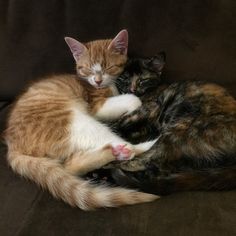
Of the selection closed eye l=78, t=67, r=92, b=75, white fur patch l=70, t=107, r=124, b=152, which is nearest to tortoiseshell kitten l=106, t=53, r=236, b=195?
white fur patch l=70, t=107, r=124, b=152

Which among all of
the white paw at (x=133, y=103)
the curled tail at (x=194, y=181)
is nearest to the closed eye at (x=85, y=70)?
the white paw at (x=133, y=103)

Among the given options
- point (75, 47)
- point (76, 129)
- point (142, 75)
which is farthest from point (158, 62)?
point (76, 129)

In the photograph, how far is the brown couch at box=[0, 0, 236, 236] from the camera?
125cm

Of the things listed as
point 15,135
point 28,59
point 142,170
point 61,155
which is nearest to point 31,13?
point 28,59

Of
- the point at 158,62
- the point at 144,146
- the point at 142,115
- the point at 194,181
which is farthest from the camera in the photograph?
the point at 158,62

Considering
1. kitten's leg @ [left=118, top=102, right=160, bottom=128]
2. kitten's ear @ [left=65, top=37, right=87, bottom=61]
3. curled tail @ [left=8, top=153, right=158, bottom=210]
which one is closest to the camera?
curled tail @ [left=8, top=153, right=158, bottom=210]

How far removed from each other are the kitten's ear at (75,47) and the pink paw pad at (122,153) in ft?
2.03

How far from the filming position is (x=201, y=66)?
1779mm

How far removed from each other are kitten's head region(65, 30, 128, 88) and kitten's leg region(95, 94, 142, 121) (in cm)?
15

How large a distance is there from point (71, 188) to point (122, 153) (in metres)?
0.29

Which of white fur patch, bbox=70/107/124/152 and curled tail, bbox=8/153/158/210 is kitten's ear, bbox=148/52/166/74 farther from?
curled tail, bbox=8/153/158/210

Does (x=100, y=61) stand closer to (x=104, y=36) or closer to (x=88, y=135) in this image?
(x=104, y=36)

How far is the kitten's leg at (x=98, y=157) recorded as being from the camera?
1.44m

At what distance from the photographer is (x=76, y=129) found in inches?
62.0
